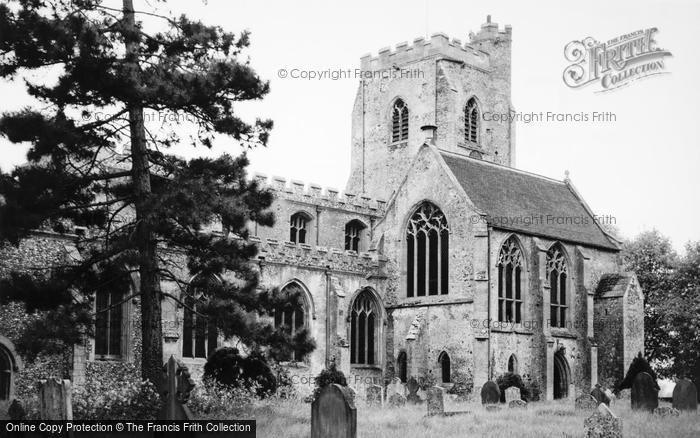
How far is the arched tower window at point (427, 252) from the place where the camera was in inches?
1522

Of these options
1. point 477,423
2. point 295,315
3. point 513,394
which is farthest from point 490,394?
point 295,315

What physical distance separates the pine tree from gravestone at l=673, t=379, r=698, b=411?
9887 millimetres

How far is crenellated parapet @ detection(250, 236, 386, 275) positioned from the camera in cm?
3581

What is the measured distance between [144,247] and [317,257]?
17465 millimetres

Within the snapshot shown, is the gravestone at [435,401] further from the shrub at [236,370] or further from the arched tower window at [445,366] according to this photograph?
the arched tower window at [445,366]

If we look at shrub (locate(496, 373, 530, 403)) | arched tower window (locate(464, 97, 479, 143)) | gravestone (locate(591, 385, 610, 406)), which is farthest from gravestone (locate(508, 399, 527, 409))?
arched tower window (locate(464, 97, 479, 143))

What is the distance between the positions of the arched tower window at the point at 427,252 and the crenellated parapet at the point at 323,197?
222 inches

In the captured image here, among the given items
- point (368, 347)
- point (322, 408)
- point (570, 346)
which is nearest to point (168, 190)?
point (322, 408)

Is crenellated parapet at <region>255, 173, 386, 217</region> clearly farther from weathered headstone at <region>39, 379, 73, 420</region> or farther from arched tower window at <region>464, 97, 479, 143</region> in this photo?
weathered headstone at <region>39, 379, 73, 420</region>

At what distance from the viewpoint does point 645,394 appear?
979 inches

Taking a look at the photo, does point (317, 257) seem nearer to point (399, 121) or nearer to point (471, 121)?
point (399, 121)

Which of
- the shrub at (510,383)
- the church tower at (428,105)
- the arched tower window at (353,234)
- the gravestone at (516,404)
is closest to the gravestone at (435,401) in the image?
the gravestone at (516,404)

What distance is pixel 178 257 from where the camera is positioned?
32500mm

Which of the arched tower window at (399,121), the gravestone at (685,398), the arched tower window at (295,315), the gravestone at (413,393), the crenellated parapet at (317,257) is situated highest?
the arched tower window at (399,121)
